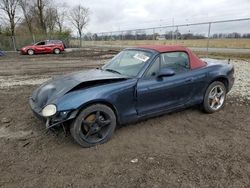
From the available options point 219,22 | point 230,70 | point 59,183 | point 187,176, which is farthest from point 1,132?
point 219,22

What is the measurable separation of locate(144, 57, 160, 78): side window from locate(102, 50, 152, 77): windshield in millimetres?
151

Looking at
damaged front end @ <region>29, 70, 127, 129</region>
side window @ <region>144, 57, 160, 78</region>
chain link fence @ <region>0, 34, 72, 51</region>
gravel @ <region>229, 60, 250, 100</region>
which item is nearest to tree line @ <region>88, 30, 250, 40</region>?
gravel @ <region>229, 60, 250, 100</region>

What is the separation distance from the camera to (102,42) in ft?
125

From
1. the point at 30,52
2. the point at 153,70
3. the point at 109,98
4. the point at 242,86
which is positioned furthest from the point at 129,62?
the point at 30,52

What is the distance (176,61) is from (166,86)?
2.16 ft

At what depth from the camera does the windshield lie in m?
3.78

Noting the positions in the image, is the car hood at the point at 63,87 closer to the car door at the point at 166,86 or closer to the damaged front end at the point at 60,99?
the damaged front end at the point at 60,99

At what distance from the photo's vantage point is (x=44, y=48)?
21594 millimetres

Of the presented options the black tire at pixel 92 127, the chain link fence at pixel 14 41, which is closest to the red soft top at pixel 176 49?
the black tire at pixel 92 127

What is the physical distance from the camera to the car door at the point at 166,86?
360 centimetres

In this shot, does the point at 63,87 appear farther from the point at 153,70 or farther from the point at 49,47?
the point at 49,47

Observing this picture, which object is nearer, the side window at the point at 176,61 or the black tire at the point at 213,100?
the side window at the point at 176,61

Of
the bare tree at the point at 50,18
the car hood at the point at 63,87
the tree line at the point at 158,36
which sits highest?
the bare tree at the point at 50,18

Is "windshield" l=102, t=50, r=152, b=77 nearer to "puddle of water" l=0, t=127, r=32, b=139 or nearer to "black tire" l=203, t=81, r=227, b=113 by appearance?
"black tire" l=203, t=81, r=227, b=113
